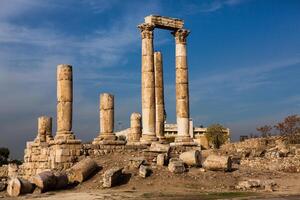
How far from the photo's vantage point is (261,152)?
33.3 meters

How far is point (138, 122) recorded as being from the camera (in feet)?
114

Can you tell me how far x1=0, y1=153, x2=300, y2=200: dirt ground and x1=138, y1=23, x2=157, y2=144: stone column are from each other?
5636 millimetres

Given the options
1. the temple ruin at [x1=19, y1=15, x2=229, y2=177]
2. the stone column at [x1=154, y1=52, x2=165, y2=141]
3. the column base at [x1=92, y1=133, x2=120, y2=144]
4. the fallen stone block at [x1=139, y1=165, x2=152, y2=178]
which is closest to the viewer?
the fallen stone block at [x1=139, y1=165, x2=152, y2=178]

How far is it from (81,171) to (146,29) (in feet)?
40.5

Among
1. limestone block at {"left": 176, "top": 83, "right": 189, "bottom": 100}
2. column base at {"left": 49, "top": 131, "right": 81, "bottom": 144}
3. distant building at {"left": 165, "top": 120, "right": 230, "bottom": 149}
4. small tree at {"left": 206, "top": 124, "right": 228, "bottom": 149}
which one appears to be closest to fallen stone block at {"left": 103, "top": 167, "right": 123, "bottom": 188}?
column base at {"left": 49, "top": 131, "right": 81, "bottom": 144}

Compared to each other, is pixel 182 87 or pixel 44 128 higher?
pixel 182 87

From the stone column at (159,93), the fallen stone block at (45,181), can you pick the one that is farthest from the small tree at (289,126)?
the fallen stone block at (45,181)

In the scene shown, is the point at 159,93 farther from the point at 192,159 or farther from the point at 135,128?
the point at 192,159

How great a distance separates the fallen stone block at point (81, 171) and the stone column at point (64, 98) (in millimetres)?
4088

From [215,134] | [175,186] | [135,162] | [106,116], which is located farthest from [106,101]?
[215,134]

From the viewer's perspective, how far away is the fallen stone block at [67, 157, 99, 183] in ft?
69.9

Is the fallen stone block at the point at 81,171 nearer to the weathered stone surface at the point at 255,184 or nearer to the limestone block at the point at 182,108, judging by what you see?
the weathered stone surface at the point at 255,184

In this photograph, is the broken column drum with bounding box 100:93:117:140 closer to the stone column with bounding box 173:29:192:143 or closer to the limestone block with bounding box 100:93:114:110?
the limestone block with bounding box 100:93:114:110

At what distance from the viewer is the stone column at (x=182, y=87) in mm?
31375
